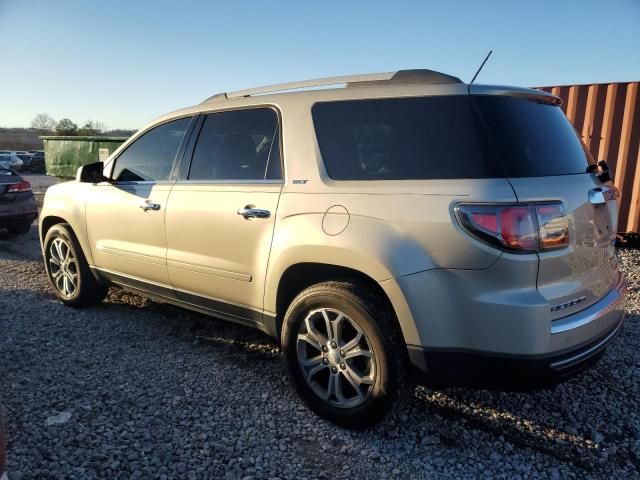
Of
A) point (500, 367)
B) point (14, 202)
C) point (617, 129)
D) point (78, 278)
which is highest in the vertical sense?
point (617, 129)

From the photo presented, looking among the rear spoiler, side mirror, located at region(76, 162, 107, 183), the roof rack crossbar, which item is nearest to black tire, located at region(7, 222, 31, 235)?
side mirror, located at region(76, 162, 107, 183)

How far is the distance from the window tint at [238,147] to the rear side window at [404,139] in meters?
0.38

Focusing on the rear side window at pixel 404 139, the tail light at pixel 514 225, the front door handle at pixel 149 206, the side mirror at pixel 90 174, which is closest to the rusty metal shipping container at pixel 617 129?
the rear side window at pixel 404 139

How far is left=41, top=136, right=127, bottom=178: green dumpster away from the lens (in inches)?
453

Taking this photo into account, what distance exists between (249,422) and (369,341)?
0.88 m

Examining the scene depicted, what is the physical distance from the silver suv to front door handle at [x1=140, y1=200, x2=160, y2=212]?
13 cm

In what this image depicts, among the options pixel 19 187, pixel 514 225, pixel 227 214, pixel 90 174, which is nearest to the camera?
pixel 514 225

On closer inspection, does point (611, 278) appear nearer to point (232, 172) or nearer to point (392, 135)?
point (392, 135)

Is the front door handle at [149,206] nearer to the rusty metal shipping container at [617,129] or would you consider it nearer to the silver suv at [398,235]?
the silver suv at [398,235]

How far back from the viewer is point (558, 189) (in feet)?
7.06

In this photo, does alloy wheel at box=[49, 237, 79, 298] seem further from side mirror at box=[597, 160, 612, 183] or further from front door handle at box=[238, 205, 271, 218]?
side mirror at box=[597, 160, 612, 183]

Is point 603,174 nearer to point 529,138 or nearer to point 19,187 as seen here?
point 529,138

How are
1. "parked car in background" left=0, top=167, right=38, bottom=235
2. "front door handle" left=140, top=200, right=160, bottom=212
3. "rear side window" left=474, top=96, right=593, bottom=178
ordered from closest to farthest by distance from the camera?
"rear side window" left=474, top=96, right=593, bottom=178 → "front door handle" left=140, top=200, right=160, bottom=212 → "parked car in background" left=0, top=167, right=38, bottom=235

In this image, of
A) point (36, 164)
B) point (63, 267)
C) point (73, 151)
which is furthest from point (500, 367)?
point (36, 164)
